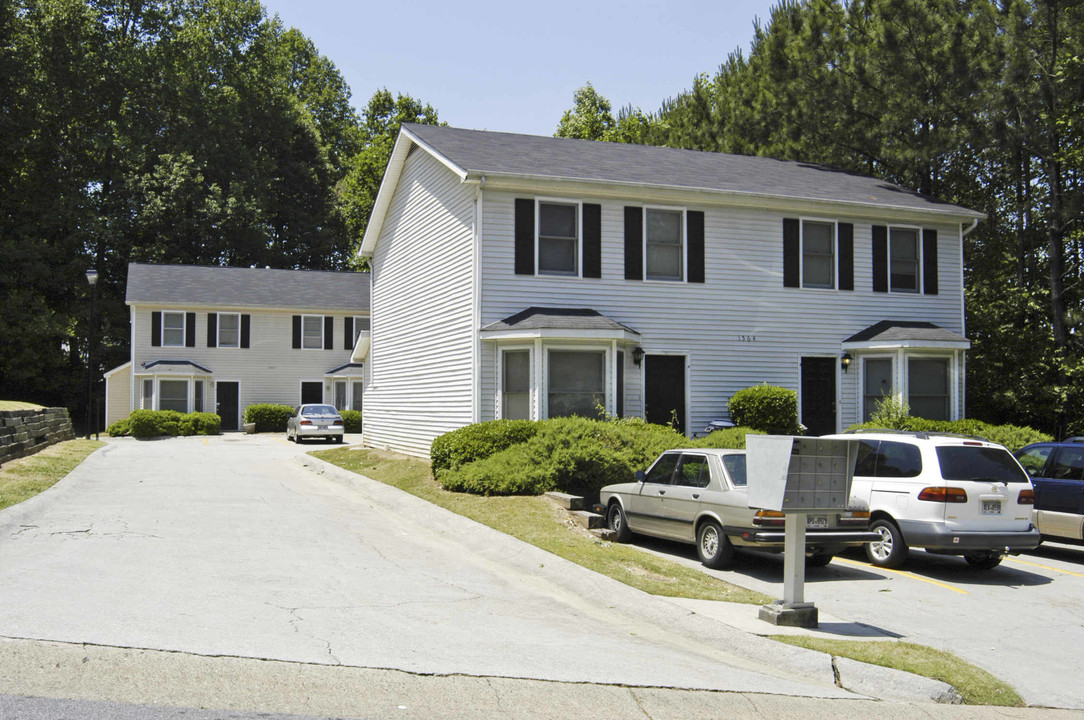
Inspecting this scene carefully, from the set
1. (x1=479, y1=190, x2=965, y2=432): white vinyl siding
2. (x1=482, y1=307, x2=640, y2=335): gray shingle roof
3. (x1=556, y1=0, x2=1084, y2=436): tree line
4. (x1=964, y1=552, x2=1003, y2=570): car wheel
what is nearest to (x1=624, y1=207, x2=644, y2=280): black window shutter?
(x1=479, y1=190, x2=965, y2=432): white vinyl siding

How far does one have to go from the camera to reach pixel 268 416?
1714 inches

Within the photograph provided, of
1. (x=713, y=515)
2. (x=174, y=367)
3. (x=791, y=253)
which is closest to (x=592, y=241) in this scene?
(x=791, y=253)

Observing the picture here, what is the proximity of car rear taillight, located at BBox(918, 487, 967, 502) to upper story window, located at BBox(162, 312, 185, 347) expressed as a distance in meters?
39.0

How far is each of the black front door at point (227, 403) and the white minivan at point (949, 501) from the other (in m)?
37.5

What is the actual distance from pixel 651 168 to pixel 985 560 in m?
12.9

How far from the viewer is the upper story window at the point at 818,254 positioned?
22.6 meters

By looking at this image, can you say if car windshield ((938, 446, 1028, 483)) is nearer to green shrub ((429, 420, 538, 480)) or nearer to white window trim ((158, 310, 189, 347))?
green shrub ((429, 420, 538, 480))

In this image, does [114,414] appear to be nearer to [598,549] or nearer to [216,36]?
[216,36]

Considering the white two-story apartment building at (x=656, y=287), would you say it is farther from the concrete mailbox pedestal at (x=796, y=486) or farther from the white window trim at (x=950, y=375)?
the concrete mailbox pedestal at (x=796, y=486)

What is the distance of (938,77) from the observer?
91.9 ft

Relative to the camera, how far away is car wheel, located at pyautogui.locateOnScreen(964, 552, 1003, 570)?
12.4m

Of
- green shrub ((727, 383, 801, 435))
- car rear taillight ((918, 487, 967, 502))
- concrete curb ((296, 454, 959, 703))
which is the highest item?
green shrub ((727, 383, 801, 435))

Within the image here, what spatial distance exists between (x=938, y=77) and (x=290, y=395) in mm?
31536

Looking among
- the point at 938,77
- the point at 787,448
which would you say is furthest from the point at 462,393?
the point at 938,77
